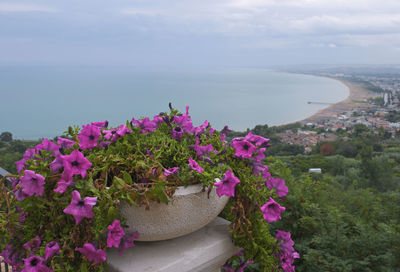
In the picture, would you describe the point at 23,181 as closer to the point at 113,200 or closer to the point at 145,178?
the point at 113,200

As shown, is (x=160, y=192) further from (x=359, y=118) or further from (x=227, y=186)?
(x=359, y=118)

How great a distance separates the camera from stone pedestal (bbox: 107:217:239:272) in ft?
3.79

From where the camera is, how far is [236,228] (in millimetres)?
1302

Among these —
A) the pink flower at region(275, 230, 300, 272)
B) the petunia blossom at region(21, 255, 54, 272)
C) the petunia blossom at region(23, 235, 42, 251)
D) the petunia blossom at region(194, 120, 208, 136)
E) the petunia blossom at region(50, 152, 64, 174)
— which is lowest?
the pink flower at region(275, 230, 300, 272)

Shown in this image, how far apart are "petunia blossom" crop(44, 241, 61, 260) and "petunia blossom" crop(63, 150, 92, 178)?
265mm

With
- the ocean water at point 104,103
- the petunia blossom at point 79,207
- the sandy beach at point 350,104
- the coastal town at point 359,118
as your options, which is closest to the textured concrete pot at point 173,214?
the petunia blossom at point 79,207

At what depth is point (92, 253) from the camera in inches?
41.2

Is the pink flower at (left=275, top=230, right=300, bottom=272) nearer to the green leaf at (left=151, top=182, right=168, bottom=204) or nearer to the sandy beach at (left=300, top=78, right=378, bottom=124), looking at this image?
the green leaf at (left=151, top=182, right=168, bottom=204)

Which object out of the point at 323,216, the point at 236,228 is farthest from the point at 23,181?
the point at 323,216

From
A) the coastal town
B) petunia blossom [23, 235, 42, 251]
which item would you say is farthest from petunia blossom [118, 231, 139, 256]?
the coastal town

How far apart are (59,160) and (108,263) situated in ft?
1.45

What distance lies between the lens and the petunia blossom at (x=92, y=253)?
1.03m

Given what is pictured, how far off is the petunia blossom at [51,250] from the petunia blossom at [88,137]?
38 centimetres

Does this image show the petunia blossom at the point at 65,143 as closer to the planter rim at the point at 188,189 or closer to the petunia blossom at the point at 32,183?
the petunia blossom at the point at 32,183
